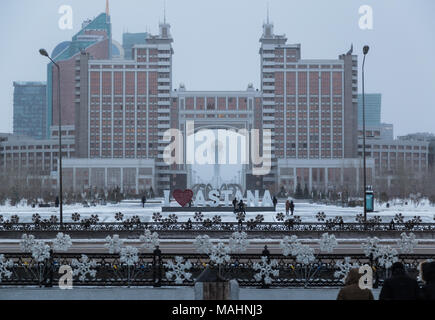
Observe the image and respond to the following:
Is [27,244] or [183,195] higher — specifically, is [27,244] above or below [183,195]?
above

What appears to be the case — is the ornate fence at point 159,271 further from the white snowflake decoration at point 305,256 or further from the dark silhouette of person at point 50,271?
the white snowflake decoration at point 305,256

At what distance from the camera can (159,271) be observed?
1417 cm

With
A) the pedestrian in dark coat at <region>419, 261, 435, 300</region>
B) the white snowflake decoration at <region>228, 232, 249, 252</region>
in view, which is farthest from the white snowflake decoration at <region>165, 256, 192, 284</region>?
the pedestrian in dark coat at <region>419, 261, 435, 300</region>

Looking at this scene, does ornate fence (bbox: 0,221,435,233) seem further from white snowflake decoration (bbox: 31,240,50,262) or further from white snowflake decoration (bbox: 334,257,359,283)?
white snowflake decoration (bbox: 31,240,50,262)

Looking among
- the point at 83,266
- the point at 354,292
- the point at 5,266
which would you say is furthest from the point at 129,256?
the point at 354,292

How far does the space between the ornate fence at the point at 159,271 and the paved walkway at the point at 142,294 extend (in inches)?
11.7

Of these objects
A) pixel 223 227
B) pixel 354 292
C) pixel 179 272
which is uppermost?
pixel 354 292

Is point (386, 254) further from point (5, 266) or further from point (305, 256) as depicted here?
point (5, 266)

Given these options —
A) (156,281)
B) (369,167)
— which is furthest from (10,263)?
(369,167)

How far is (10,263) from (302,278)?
7700 mm

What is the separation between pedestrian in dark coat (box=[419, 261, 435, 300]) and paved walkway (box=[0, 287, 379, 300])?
4.93 m

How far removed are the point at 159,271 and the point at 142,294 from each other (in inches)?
39.8

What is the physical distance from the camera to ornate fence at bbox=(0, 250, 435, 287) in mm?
14242
